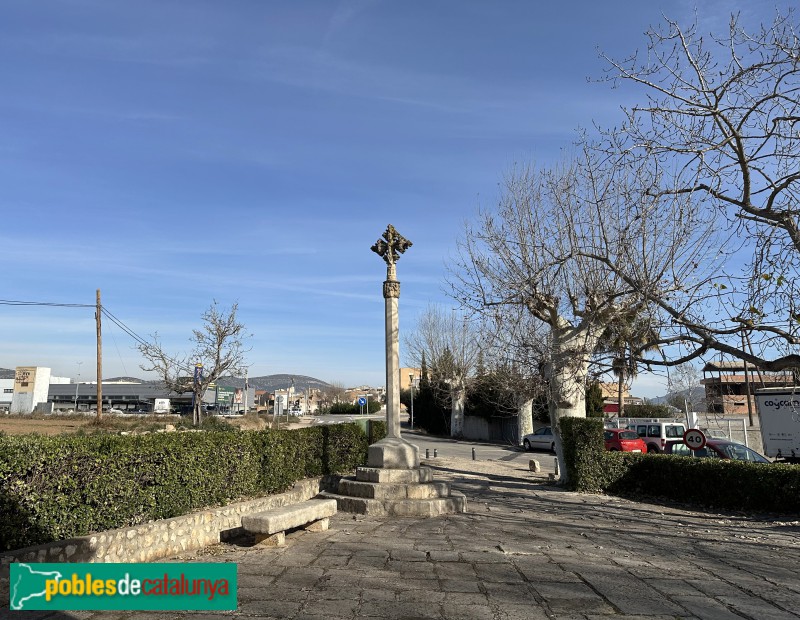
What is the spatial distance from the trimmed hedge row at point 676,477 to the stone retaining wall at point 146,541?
8765 mm

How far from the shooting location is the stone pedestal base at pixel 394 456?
10.7m

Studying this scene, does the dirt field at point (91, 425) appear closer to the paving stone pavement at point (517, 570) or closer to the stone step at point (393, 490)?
the stone step at point (393, 490)

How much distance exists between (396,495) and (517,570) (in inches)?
171

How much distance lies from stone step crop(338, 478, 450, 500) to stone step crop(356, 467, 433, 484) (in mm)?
120

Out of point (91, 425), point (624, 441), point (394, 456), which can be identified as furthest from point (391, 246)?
point (91, 425)

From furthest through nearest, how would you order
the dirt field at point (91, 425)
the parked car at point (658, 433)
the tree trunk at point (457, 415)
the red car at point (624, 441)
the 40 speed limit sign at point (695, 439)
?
the tree trunk at point (457, 415)
the dirt field at point (91, 425)
the parked car at point (658, 433)
the red car at point (624, 441)
the 40 speed limit sign at point (695, 439)

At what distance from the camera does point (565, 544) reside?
7.71 meters

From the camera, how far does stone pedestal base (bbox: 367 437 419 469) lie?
35.2ft

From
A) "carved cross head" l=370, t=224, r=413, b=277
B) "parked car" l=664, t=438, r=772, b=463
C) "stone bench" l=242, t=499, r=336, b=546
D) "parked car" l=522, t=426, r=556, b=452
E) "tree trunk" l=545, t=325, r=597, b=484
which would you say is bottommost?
"parked car" l=522, t=426, r=556, b=452

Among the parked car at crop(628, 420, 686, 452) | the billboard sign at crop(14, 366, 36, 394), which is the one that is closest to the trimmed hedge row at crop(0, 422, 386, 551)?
the parked car at crop(628, 420, 686, 452)

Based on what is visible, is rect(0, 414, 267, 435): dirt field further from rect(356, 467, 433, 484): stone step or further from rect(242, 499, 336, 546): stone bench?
rect(242, 499, 336, 546): stone bench

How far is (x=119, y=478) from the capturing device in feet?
20.6

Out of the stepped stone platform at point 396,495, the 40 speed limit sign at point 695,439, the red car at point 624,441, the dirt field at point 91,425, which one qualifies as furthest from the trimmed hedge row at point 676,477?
the dirt field at point 91,425

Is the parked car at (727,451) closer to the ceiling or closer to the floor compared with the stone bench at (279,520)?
closer to the floor
